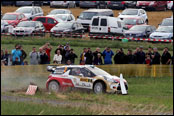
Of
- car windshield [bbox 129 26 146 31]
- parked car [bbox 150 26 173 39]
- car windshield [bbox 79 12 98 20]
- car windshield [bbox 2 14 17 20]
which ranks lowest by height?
parked car [bbox 150 26 173 39]

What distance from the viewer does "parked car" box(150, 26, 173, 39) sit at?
35.6m

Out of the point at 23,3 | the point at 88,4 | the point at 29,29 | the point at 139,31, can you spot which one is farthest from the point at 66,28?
the point at 23,3

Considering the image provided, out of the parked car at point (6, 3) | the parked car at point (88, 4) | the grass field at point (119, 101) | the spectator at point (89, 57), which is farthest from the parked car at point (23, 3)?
the grass field at point (119, 101)

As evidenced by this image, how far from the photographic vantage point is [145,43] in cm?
3381

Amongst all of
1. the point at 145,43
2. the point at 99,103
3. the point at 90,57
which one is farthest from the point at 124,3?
the point at 99,103

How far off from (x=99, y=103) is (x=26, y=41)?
17.7 m

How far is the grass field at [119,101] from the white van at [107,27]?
15302mm

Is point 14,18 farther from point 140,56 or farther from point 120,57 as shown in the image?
point 140,56

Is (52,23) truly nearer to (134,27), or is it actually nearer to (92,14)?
(92,14)

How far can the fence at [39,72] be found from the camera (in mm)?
21391

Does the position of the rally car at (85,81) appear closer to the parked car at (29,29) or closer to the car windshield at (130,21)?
the parked car at (29,29)

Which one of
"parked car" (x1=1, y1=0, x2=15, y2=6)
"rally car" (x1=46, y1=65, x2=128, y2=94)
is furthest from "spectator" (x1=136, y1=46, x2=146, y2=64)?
"parked car" (x1=1, y1=0, x2=15, y2=6)

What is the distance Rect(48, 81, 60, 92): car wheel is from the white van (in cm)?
1812

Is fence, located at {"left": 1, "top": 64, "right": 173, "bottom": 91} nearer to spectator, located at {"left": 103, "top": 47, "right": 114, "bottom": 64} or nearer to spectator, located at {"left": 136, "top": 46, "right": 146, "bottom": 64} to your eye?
spectator, located at {"left": 136, "top": 46, "right": 146, "bottom": 64}
